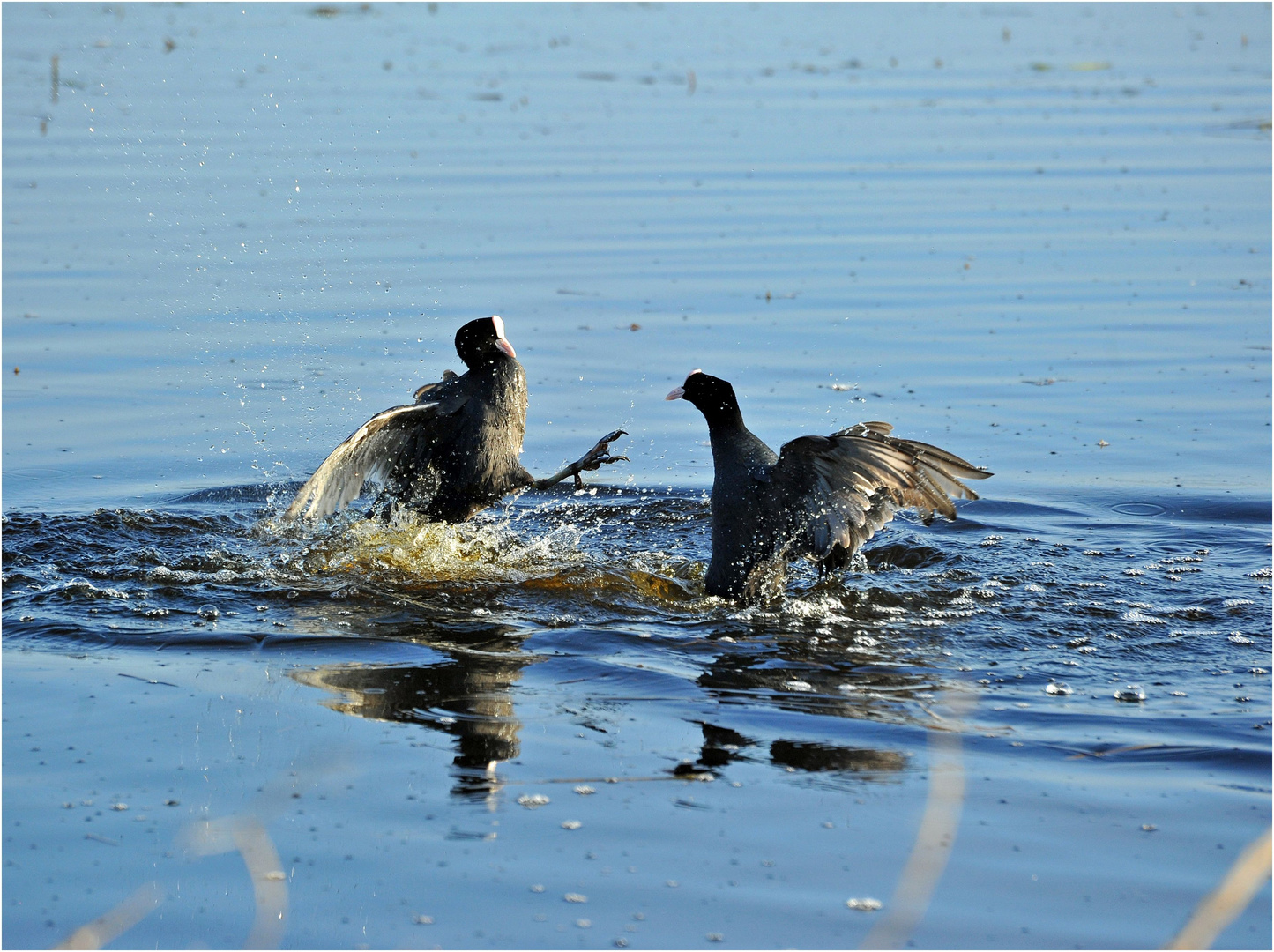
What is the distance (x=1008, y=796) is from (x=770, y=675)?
1.03 meters

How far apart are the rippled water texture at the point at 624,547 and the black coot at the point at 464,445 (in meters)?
0.17

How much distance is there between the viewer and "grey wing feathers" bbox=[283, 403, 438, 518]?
18.1 feet

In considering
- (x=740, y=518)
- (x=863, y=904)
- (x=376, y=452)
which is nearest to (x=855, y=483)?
(x=740, y=518)

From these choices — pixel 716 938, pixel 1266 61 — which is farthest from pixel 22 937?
pixel 1266 61

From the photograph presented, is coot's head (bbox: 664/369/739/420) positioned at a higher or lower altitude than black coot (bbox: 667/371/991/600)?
higher

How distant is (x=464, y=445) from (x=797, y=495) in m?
1.55

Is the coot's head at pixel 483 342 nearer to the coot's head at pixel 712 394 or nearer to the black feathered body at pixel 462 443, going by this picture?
the black feathered body at pixel 462 443

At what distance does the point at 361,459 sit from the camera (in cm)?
588

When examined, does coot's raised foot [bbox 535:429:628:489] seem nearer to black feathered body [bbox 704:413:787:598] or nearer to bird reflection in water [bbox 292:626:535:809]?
black feathered body [bbox 704:413:787:598]

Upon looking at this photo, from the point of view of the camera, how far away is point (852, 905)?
301 cm

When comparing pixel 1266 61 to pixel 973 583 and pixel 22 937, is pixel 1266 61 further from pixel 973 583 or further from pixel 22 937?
pixel 22 937

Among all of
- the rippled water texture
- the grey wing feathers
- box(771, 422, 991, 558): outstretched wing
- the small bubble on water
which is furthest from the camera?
the grey wing feathers

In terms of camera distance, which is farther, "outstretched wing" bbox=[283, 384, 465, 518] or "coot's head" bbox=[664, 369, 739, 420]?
"outstretched wing" bbox=[283, 384, 465, 518]

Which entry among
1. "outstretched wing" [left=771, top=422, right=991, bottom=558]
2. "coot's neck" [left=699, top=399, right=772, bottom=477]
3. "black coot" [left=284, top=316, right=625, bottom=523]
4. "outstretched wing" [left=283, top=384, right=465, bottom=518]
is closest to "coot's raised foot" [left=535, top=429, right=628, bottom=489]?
"black coot" [left=284, top=316, right=625, bottom=523]
